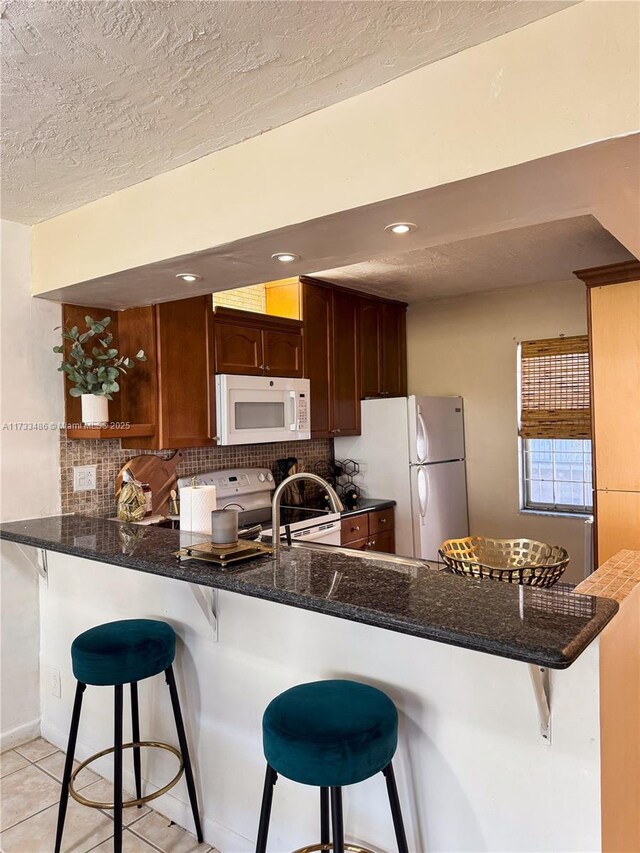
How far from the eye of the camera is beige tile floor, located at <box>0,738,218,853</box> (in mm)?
1899

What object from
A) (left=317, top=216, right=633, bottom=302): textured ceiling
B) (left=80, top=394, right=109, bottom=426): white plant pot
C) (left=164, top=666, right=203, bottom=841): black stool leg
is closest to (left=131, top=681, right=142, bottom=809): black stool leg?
(left=164, top=666, right=203, bottom=841): black stool leg

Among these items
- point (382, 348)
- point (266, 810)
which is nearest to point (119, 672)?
point (266, 810)

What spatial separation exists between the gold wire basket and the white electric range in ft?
4.18

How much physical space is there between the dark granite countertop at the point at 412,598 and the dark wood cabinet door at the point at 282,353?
5.72 ft

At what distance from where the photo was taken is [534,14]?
46.1 inches

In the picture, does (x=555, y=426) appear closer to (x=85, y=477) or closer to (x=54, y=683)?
(x=85, y=477)

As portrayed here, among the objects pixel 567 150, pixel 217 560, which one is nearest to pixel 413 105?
pixel 567 150

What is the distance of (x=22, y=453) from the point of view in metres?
2.48

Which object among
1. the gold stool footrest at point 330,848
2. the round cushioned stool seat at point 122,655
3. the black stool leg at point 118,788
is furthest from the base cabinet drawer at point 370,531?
the gold stool footrest at point 330,848

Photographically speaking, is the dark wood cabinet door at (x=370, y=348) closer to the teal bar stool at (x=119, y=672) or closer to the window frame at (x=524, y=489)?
the window frame at (x=524, y=489)

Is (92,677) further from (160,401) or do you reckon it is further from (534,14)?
(534,14)

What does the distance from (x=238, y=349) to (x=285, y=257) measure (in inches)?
54.8

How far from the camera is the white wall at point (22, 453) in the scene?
8.01ft

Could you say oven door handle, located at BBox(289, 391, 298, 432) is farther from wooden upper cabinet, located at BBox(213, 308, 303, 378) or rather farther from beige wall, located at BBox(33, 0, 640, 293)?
beige wall, located at BBox(33, 0, 640, 293)
